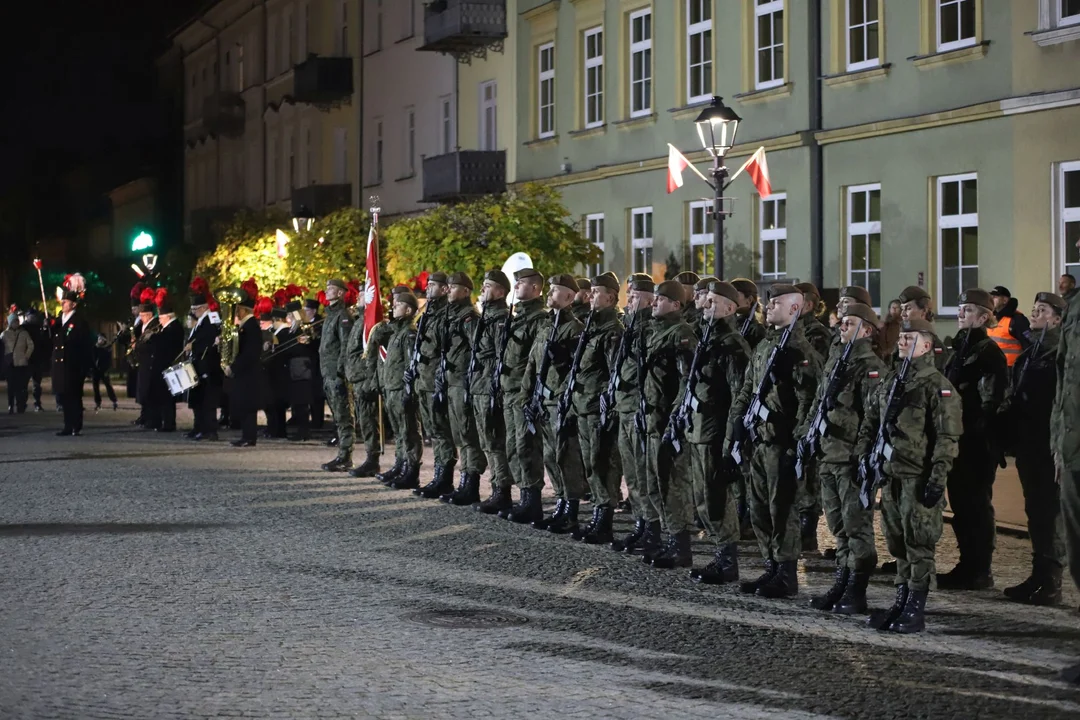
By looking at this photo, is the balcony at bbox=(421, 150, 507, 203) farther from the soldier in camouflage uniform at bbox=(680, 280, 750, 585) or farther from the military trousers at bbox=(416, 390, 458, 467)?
the soldier in camouflage uniform at bbox=(680, 280, 750, 585)

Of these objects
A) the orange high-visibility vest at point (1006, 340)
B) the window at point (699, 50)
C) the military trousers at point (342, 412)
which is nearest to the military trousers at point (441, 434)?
the military trousers at point (342, 412)

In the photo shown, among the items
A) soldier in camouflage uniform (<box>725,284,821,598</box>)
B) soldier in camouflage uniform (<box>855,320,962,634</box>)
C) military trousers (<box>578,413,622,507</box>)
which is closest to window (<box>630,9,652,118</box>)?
military trousers (<box>578,413,622,507</box>)

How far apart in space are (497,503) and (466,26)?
871 inches

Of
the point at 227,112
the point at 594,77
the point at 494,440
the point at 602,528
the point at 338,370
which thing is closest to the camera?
the point at 602,528

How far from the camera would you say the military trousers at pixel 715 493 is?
11.6 meters

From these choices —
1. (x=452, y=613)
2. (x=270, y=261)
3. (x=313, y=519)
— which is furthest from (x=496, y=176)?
(x=452, y=613)

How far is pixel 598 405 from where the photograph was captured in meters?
13.8

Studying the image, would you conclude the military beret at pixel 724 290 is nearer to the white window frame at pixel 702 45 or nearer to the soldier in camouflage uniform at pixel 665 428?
the soldier in camouflage uniform at pixel 665 428

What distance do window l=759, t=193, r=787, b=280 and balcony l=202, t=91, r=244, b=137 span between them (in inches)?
1354

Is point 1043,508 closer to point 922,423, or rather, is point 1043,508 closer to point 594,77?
point 922,423

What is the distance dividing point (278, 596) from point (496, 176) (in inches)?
1062

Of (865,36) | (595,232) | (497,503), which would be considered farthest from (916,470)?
(595,232)

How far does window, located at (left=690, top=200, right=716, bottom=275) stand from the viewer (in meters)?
29.3

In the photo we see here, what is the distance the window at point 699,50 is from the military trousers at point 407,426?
12.7 m
